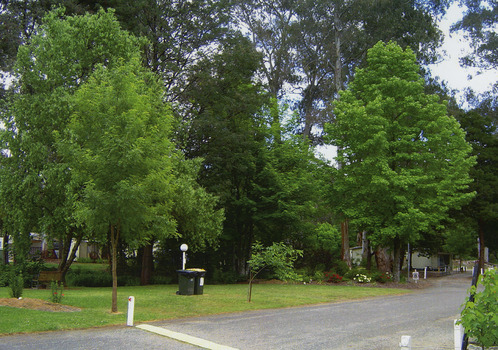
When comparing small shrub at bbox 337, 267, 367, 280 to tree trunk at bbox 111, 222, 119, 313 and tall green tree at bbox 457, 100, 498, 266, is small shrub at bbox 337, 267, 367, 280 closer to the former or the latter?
tall green tree at bbox 457, 100, 498, 266

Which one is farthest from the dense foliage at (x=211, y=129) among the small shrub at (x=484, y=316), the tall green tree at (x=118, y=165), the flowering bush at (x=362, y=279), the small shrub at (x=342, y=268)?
the small shrub at (x=484, y=316)

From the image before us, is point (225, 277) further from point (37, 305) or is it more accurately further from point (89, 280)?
point (37, 305)

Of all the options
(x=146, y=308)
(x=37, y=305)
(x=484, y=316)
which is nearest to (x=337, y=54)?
(x=146, y=308)

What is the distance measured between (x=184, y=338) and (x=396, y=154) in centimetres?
2103

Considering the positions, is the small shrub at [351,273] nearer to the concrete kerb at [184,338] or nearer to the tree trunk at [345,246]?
the tree trunk at [345,246]

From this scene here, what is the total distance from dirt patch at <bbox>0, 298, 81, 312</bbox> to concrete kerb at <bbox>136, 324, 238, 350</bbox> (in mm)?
3368

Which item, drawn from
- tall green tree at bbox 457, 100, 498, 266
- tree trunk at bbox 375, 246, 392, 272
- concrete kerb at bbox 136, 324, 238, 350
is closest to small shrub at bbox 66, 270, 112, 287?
concrete kerb at bbox 136, 324, 238, 350

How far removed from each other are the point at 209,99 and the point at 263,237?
1102cm

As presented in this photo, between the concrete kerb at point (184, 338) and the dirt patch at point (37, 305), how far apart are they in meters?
3.37

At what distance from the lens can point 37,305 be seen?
14.2 metres

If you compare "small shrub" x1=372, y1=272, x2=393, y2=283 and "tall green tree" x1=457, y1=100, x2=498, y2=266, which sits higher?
"tall green tree" x1=457, y1=100, x2=498, y2=266

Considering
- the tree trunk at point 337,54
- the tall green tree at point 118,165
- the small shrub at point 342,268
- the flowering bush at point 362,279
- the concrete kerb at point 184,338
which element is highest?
the tree trunk at point 337,54

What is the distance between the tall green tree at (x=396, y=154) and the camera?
27531mm

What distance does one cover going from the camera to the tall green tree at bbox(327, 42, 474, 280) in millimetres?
27531
